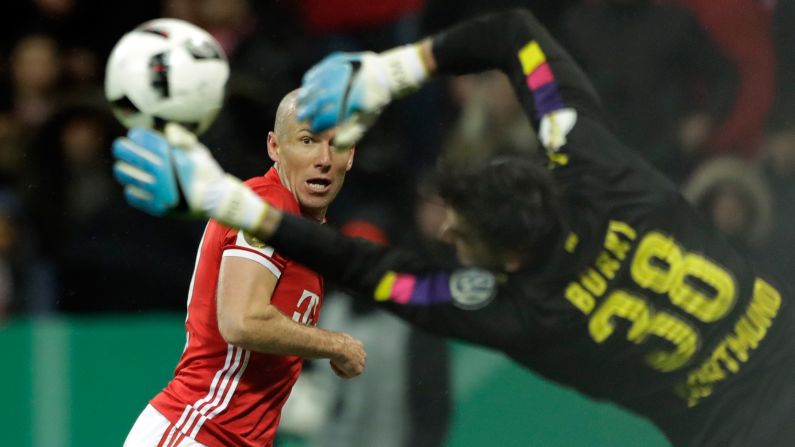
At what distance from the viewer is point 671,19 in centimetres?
700

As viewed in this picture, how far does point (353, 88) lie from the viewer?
3.54 metres

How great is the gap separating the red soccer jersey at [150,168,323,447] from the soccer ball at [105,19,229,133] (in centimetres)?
36

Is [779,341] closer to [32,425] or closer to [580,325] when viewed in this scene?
[580,325]

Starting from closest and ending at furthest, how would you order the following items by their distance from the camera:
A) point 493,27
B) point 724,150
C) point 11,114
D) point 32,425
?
point 493,27 < point 32,425 < point 724,150 < point 11,114

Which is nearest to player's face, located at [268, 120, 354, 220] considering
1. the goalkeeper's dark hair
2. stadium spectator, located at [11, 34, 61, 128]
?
the goalkeeper's dark hair

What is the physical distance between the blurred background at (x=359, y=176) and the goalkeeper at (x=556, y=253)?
2.19 metres

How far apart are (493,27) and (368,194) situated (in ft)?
10.1

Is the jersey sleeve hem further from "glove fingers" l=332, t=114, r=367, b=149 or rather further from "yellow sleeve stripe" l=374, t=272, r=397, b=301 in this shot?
"yellow sleeve stripe" l=374, t=272, r=397, b=301

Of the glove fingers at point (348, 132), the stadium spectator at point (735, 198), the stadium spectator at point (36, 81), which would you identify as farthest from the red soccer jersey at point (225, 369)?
the stadium spectator at point (36, 81)

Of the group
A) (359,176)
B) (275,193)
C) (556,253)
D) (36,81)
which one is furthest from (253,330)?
(36,81)

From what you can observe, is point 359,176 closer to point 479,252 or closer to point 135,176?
point 479,252

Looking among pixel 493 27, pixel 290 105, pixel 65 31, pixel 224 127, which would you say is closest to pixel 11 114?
pixel 65 31

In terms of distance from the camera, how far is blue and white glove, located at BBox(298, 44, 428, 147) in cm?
347

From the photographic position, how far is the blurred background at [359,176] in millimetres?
6180
